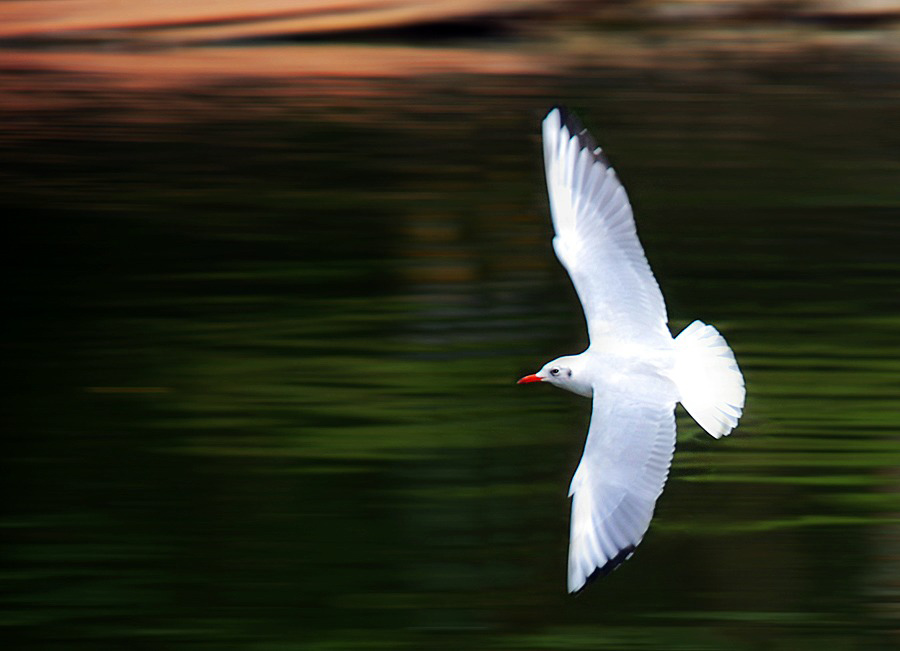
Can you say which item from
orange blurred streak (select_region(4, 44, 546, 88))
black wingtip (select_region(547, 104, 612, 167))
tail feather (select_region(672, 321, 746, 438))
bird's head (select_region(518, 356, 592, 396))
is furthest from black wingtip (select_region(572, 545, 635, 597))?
orange blurred streak (select_region(4, 44, 546, 88))

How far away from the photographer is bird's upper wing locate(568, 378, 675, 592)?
4188 millimetres

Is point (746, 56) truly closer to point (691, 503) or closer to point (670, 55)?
point (670, 55)

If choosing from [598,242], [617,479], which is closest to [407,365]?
[598,242]

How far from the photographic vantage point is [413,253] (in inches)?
345

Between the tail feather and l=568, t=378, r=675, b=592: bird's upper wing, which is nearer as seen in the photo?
l=568, t=378, r=675, b=592: bird's upper wing

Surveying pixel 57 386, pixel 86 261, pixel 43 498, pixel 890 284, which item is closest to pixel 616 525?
pixel 43 498

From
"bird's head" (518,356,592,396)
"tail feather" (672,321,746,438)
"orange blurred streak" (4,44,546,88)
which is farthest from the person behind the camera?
"orange blurred streak" (4,44,546,88)

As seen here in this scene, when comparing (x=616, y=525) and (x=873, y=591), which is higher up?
(x=616, y=525)

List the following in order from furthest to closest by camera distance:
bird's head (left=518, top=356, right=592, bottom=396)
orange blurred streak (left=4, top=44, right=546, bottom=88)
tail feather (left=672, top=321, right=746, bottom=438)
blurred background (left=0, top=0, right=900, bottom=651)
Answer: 1. orange blurred streak (left=4, top=44, right=546, bottom=88)
2. blurred background (left=0, top=0, right=900, bottom=651)
3. bird's head (left=518, top=356, right=592, bottom=396)
4. tail feather (left=672, top=321, right=746, bottom=438)

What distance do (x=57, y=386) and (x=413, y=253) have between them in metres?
2.46

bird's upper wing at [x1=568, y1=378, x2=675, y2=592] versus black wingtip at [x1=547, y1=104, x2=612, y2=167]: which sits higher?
black wingtip at [x1=547, y1=104, x2=612, y2=167]

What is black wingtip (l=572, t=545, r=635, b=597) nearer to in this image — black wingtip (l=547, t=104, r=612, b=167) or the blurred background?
the blurred background

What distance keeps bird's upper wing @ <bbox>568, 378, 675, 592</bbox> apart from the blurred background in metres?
0.77

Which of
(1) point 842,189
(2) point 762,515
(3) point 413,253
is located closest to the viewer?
(2) point 762,515
